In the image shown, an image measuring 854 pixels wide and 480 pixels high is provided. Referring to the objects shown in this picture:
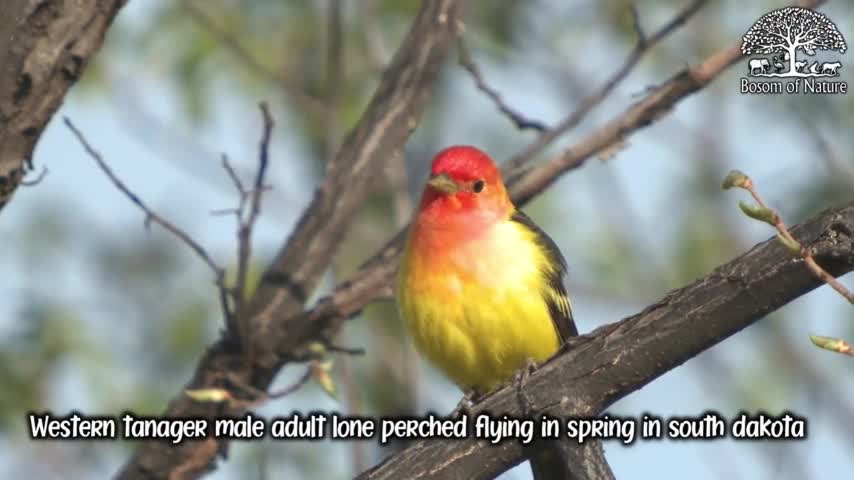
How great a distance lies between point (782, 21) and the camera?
6.27 meters

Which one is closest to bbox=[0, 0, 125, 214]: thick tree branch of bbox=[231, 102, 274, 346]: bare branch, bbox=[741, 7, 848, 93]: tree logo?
bbox=[231, 102, 274, 346]: bare branch

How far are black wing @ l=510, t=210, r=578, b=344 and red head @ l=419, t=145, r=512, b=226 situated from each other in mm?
131

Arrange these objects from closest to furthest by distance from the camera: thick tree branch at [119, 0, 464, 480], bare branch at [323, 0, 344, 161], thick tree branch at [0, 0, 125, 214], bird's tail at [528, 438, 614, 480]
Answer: bird's tail at [528, 438, 614, 480] < thick tree branch at [0, 0, 125, 214] < thick tree branch at [119, 0, 464, 480] < bare branch at [323, 0, 344, 161]

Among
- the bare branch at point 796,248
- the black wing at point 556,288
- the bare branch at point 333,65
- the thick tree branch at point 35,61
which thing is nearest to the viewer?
the bare branch at point 796,248

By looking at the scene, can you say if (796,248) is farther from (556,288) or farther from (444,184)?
(444,184)

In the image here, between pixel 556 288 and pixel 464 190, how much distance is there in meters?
0.61

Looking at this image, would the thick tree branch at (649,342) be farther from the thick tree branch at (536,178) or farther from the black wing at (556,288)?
the thick tree branch at (536,178)

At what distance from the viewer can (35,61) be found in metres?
4.27

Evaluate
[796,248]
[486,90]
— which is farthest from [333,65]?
[796,248]

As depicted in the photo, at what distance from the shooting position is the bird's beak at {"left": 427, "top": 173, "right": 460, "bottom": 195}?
584 centimetres

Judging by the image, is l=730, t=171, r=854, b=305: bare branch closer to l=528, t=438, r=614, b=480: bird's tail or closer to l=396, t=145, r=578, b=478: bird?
l=528, t=438, r=614, b=480: bird's tail

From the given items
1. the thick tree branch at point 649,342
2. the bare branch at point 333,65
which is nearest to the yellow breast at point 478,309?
the thick tree branch at point 649,342

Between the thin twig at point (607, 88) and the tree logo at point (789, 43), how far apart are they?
11.9 inches

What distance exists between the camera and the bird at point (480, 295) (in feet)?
17.4
